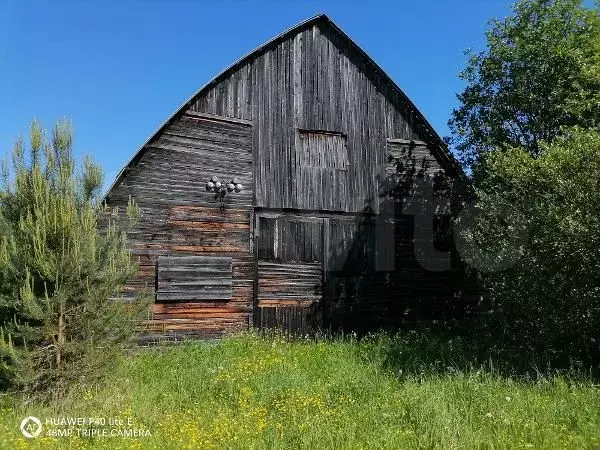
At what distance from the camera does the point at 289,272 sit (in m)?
13.5

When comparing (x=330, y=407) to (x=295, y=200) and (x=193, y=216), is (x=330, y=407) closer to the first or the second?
(x=193, y=216)

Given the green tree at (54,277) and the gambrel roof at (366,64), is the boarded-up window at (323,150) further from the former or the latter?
the green tree at (54,277)

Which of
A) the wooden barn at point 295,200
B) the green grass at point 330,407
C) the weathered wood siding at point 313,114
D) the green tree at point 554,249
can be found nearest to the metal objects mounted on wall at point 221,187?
the wooden barn at point 295,200

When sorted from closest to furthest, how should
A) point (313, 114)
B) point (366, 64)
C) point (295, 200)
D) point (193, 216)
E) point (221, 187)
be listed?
point (193, 216) → point (221, 187) → point (295, 200) → point (313, 114) → point (366, 64)

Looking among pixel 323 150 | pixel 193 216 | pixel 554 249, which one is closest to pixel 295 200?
pixel 323 150

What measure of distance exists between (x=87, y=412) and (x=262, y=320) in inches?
259

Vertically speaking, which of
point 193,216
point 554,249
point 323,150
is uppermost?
point 323,150

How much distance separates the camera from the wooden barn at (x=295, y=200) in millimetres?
12320

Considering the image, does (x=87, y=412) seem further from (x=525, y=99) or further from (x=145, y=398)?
(x=525, y=99)

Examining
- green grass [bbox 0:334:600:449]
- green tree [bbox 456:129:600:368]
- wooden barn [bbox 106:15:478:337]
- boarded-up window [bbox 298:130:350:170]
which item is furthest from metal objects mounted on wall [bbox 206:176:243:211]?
green tree [bbox 456:129:600:368]

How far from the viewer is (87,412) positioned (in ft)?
22.0

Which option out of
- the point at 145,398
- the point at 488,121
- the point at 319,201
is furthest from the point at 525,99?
the point at 145,398

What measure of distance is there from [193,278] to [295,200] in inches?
134

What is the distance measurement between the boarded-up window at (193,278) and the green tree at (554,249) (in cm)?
621
